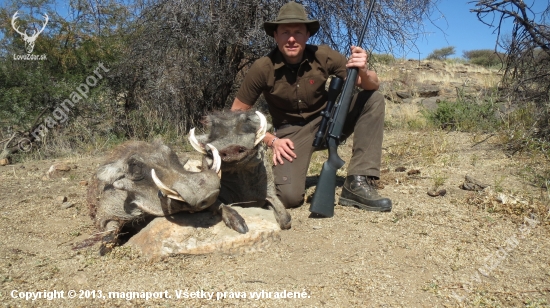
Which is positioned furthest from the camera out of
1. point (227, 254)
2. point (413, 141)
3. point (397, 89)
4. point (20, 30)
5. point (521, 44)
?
point (397, 89)

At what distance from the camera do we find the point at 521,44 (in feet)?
17.4

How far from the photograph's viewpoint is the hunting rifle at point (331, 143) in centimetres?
338

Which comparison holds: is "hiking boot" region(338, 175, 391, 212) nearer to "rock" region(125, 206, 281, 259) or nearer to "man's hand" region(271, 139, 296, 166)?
"man's hand" region(271, 139, 296, 166)

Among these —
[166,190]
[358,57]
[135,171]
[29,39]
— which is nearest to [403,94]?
[358,57]

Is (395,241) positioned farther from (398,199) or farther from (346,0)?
(346,0)

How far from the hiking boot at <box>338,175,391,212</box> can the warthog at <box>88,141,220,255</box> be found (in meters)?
1.37

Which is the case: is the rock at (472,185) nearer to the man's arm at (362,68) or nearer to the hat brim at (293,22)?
the man's arm at (362,68)

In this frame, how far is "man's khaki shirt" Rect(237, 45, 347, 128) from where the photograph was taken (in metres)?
4.04

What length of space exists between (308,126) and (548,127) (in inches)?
116

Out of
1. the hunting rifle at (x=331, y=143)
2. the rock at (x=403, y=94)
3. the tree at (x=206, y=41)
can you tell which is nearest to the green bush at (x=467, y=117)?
the tree at (x=206, y=41)

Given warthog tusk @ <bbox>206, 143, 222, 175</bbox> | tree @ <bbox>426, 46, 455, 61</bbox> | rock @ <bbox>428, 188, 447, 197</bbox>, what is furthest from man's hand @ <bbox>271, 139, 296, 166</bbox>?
tree @ <bbox>426, 46, 455, 61</bbox>

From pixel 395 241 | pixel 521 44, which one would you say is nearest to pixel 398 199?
pixel 395 241

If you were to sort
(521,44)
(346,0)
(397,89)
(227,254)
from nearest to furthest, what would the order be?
1. (227,254)
2. (521,44)
3. (346,0)
4. (397,89)

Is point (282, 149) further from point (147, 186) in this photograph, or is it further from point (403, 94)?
point (403, 94)
